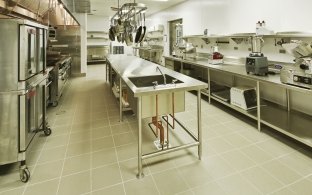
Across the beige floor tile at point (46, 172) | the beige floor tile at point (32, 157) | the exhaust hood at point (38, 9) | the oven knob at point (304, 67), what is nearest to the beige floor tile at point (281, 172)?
the oven knob at point (304, 67)

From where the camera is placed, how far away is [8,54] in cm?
167

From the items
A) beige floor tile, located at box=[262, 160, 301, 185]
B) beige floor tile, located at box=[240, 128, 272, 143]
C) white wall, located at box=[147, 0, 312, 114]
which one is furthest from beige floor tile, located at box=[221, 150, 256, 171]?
white wall, located at box=[147, 0, 312, 114]

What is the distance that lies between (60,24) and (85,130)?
4.53 meters

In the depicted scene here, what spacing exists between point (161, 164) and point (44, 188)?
1.06 metres

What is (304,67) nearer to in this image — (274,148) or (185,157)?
(274,148)

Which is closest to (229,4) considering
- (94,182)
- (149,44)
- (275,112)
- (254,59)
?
(254,59)

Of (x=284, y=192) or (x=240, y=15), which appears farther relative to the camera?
(x=240, y=15)

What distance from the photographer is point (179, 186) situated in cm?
171

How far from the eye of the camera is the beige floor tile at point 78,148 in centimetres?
225

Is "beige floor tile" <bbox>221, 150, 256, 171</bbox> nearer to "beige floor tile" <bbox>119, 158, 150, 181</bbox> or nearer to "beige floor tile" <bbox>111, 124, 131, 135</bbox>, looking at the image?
"beige floor tile" <bbox>119, 158, 150, 181</bbox>

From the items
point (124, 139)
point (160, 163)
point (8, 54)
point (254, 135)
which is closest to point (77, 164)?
point (124, 139)

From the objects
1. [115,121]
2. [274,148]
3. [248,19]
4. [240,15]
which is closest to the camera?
[274,148]

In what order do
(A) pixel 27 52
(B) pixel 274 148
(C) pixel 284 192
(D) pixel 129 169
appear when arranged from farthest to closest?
(B) pixel 274 148
(D) pixel 129 169
(A) pixel 27 52
(C) pixel 284 192

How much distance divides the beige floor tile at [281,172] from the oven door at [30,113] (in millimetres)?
2266
